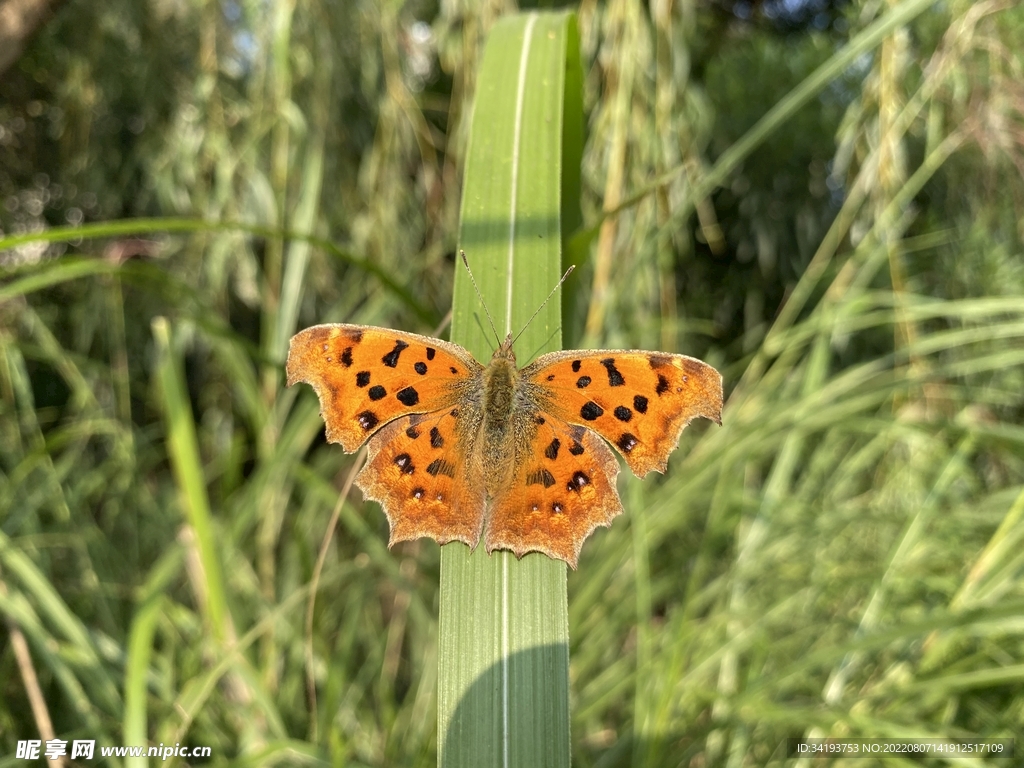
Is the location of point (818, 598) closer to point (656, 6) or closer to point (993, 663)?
point (993, 663)

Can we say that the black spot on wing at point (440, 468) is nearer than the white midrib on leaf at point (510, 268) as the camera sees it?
No

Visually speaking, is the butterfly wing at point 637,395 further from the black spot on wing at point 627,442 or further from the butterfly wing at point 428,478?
→ the butterfly wing at point 428,478

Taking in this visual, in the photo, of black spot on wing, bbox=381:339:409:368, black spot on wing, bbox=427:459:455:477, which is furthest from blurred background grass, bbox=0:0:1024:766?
black spot on wing, bbox=427:459:455:477

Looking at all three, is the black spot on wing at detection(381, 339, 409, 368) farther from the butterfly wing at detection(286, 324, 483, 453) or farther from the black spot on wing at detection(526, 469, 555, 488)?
the black spot on wing at detection(526, 469, 555, 488)

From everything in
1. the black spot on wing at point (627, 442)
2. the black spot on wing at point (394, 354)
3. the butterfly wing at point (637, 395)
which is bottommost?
the black spot on wing at point (627, 442)

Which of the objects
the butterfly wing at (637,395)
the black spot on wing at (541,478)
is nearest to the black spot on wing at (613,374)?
the butterfly wing at (637,395)

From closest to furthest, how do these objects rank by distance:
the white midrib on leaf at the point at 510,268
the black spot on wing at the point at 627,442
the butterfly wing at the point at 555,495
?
the white midrib on leaf at the point at 510,268 < the butterfly wing at the point at 555,495 < the black spot on wing at the point at 627,442

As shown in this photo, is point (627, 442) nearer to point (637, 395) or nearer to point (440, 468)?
point (637, 395)
